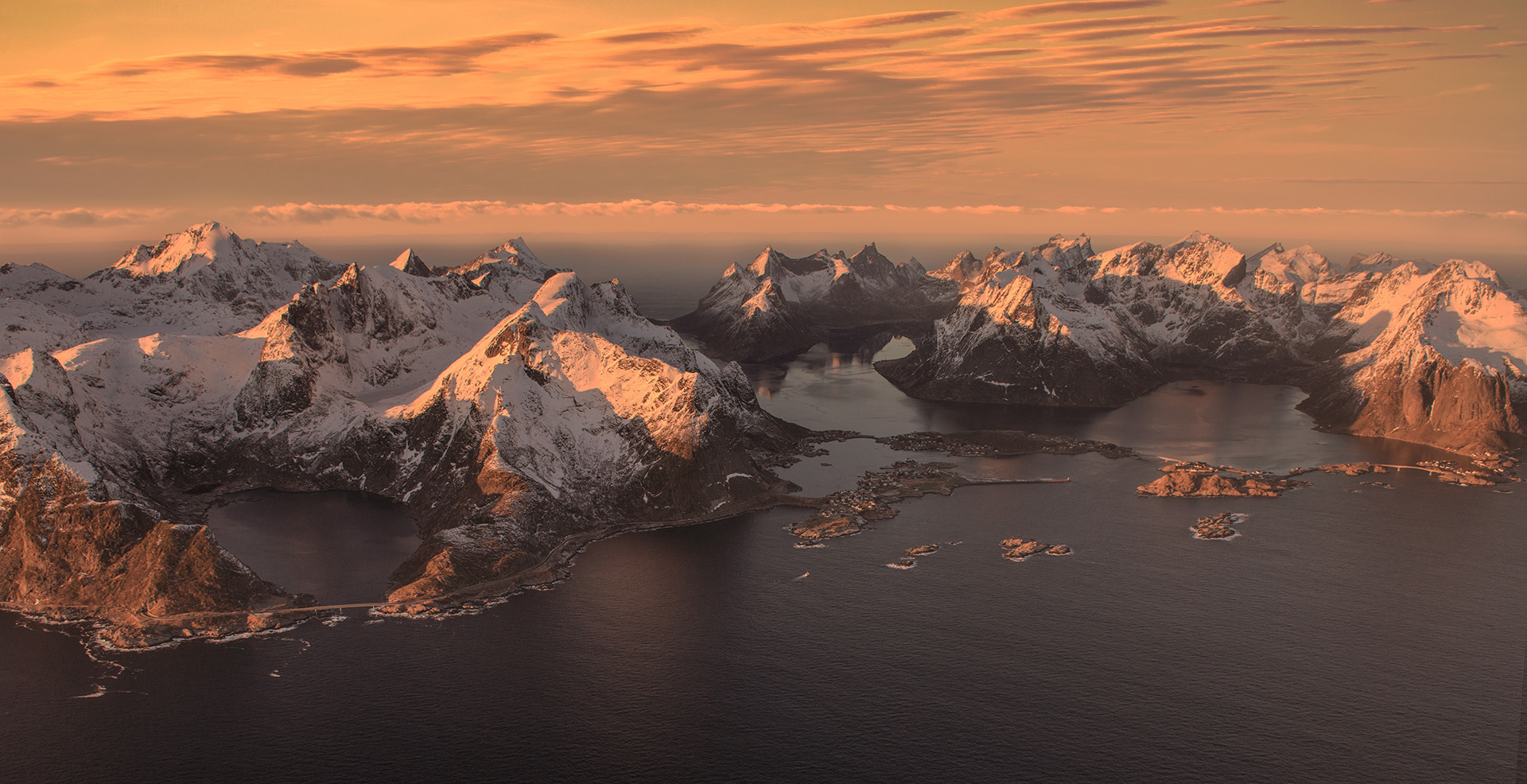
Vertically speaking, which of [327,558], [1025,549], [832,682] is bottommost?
[832,682]

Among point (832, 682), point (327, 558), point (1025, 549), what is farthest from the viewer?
point (1025, 549)

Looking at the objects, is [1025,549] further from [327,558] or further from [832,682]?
[327,558]

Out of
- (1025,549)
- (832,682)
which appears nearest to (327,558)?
(832,682)

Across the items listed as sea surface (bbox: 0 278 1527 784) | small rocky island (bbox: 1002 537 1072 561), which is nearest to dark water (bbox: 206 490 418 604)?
sea surface (bbox: 0 278 1527 784)

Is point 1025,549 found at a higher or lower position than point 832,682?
higher

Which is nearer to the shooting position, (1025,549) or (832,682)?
(832,682)

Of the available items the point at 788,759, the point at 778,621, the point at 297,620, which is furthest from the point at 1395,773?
the point at 297,620

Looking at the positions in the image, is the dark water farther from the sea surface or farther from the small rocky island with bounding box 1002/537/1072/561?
the small rocky island with bounding box 1002/537/1072/561

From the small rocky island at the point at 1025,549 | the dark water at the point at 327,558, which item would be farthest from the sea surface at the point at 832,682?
the small rocky island at the point at 1025,549

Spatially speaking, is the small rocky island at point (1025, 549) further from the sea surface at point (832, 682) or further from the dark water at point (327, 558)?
the dark water at point (327, 558)
